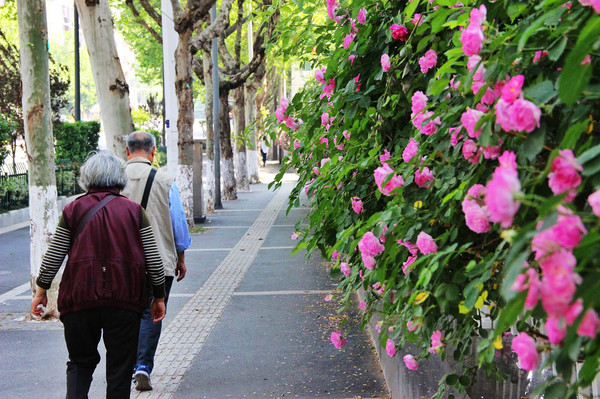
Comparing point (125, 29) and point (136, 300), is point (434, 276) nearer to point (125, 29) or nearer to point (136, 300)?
point (136, 300)

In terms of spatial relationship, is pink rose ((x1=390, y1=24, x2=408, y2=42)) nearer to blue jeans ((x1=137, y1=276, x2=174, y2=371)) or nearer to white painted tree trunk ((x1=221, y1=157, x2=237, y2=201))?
blue jeans ((x1=137, y1=276, x2=174, y2=371))

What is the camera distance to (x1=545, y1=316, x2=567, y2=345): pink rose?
150cm

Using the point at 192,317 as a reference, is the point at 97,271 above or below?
above

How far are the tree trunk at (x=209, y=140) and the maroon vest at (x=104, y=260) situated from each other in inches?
730

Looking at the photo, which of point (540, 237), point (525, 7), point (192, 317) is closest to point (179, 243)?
point (192, 317)

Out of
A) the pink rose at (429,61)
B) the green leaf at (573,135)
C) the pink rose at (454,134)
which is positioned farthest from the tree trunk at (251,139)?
the green leaf at (573,135)

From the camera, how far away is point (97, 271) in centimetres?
471

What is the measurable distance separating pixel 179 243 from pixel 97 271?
1.77 m

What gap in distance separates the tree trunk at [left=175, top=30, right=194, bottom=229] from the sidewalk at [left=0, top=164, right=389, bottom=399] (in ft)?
16.8

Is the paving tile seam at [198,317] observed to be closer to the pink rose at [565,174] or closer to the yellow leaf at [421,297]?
the yellow leaf at [421,297]

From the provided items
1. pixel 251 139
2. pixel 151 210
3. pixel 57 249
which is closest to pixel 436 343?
pixel 57 249

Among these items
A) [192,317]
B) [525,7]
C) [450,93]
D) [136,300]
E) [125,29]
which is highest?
[125,29]

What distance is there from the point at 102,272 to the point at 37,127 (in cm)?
497

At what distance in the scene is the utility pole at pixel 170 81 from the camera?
1786 centimetres
